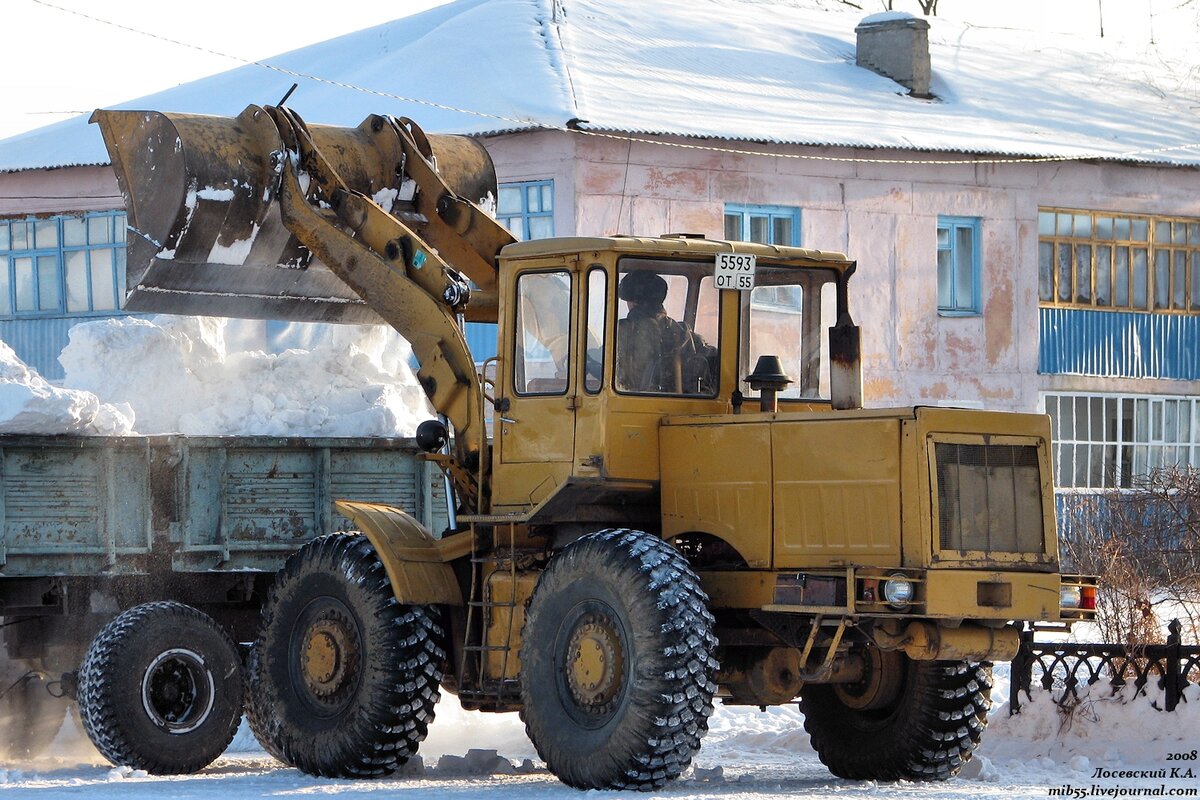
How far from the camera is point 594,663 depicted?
9211 millimetres

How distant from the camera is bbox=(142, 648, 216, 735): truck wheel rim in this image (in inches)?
417

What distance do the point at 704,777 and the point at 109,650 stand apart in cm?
330

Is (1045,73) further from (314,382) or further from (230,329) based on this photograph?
(314,382)

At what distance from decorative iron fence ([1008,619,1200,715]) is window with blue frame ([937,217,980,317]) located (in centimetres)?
1275

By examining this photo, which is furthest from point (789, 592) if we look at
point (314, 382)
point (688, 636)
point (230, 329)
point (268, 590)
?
point (230, 329)

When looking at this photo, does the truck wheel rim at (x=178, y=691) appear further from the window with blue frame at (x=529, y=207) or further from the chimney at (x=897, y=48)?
the chimney at (x=897, y=48)

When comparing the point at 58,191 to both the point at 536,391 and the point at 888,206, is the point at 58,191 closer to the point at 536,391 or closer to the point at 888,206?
the point at 888,206

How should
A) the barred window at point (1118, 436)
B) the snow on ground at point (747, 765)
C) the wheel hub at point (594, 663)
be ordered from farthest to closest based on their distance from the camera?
the barred window at point (1118, 436) < the snow on ground at point (747, 765) < the wheel hub at point (594, 663)

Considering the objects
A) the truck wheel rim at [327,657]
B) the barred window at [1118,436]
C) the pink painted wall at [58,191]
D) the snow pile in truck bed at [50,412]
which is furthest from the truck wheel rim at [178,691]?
the barred window at [1118,436]

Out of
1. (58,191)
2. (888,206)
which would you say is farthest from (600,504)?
(58,191)

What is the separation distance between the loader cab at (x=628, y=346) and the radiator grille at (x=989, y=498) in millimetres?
1307

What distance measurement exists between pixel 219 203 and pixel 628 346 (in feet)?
8.92

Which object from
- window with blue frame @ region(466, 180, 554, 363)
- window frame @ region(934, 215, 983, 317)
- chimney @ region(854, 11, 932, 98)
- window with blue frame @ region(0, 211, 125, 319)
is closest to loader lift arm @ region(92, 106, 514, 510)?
window with blue frame @ region(466, 180, 554, 363)

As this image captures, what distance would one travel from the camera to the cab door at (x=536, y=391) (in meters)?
9.91
